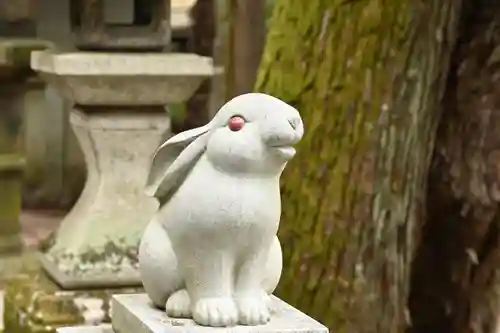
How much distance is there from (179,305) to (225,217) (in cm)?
16

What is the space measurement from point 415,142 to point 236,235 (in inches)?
31.8

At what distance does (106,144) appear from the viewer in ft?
9.10

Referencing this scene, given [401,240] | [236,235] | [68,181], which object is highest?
[236,235]

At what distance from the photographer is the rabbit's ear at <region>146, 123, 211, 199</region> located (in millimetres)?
1532

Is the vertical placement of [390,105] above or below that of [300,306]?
above

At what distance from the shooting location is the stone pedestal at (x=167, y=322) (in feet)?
4.84

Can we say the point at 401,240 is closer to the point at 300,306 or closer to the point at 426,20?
the point at 300,306

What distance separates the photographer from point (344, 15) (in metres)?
2.24

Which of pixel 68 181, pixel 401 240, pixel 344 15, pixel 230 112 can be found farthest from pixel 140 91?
pixel 68 181

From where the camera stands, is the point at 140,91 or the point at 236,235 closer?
the point at 236,235

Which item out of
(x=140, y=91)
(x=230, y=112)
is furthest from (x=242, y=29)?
(x=230, y=112)

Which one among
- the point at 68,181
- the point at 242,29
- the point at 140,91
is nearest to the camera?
the point at 140,91

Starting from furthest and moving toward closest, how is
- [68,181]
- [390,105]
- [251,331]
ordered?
1. [68,181]
2. [390,105]
3. [251,331]

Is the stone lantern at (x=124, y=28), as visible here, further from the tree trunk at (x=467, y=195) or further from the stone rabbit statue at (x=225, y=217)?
the stone rabbit statue at (x=225, y=217)
